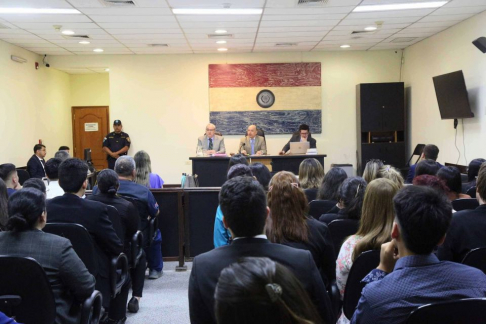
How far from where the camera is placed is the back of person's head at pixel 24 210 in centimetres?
230

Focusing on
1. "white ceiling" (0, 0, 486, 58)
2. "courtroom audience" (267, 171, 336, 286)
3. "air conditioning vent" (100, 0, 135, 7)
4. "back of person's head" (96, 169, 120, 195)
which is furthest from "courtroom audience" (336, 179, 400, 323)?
"air conditioning vent" (100, 0, 135, 7)

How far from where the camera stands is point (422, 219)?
1622mm

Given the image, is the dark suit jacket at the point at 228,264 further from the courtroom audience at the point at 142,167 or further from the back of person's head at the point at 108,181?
the courtroom audience at the point at 142,167

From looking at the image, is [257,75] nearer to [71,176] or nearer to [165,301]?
[165,301]

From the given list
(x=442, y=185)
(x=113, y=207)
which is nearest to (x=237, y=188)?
(x=113, y=207)

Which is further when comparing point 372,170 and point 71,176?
point 372,170

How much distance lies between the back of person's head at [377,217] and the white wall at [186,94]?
8.41m

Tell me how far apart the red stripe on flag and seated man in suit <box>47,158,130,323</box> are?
776cm

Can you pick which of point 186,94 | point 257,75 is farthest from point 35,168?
point 257,75

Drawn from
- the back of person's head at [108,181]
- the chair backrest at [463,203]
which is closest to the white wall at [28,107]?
the back of person's head at [108,181]

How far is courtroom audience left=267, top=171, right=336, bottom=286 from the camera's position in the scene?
2.46 meters

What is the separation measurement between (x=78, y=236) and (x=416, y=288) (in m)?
2.08

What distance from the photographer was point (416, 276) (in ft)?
5.02

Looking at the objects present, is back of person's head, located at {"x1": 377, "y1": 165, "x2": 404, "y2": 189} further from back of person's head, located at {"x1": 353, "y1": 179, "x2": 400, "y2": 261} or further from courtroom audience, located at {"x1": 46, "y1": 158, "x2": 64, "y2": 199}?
courtroom audience, located at {"x1": 46, "y1": 158, "x2": 64, "y2": 199}
